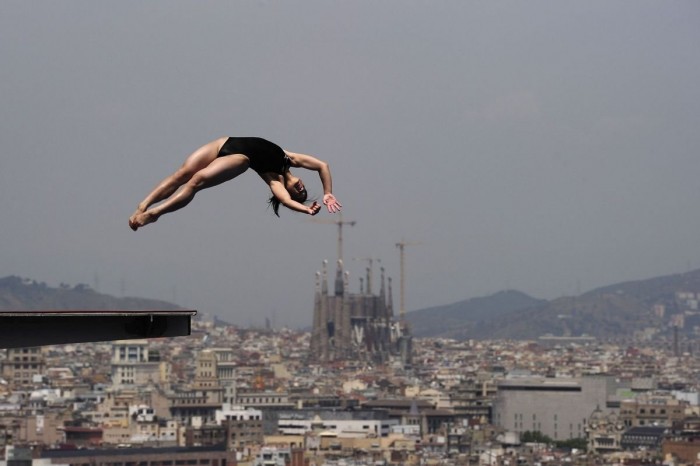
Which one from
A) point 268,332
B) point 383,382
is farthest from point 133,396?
point 268,332

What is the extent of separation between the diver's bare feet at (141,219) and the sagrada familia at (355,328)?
441 feet

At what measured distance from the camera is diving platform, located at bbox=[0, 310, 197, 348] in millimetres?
6539

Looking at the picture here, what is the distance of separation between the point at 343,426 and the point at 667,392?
2789 cm

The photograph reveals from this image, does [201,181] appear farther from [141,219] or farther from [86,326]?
[86,326]

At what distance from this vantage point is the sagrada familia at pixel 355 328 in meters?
143

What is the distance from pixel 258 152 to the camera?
6875 millimetres

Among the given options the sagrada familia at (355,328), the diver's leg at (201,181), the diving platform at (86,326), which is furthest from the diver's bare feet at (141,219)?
the sagrada familia at (355,328)

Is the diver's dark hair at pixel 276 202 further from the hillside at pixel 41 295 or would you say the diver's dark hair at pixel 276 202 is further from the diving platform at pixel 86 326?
the hillside at pixel 41 295

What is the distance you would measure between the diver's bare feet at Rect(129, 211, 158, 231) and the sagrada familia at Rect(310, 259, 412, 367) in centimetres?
13429

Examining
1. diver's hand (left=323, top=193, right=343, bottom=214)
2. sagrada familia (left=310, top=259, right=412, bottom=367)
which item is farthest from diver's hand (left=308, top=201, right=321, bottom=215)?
sagrada familia (left=310, top=259, right=412, bottom=367)

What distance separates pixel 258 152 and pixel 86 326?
74 centimetres

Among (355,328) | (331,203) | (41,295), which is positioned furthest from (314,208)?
(41,295)

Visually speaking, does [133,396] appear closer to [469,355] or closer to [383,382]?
[383,382]

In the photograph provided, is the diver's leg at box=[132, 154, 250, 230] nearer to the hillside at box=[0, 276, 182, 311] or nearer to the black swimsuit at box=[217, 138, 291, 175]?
the black swimsuit at box=[217, 138, 291, 175]
